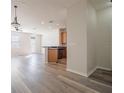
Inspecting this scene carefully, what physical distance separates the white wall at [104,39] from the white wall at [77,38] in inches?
58.4

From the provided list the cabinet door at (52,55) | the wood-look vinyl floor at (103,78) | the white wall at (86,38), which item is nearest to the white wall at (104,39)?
the white wall at (86,38)

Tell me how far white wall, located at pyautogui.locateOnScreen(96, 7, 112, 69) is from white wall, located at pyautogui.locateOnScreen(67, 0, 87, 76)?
1.48m

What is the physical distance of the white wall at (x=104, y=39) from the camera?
4.99 metres

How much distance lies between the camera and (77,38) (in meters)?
4.38

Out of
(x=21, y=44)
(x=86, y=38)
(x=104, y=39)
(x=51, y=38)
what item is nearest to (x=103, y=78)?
(x=86, y=38)

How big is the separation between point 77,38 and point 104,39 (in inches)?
64.5

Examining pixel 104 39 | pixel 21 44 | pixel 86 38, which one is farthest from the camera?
pixel 21 44

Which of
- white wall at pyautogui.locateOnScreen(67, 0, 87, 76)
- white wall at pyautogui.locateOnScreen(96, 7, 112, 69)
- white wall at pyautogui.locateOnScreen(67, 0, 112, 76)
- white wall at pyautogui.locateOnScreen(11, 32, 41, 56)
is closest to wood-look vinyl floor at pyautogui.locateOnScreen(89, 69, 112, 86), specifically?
white wall at pyautogui.locateOnScreen(67, 0, 112, 76)

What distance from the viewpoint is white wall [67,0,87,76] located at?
4043mm

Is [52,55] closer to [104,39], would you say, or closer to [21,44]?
[104,39]
